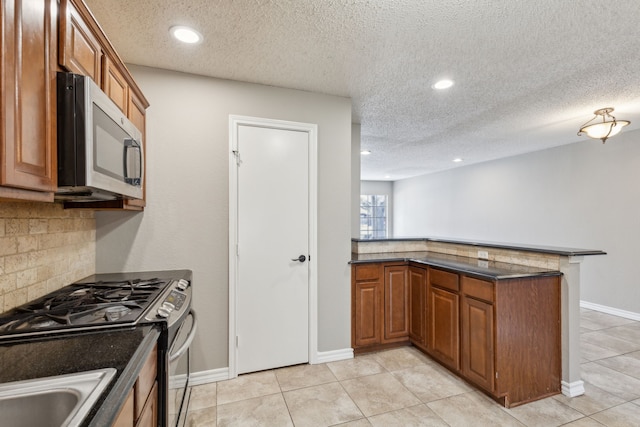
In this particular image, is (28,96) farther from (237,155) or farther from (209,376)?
(209,376)

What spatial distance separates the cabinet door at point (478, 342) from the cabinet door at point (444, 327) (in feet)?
0.24

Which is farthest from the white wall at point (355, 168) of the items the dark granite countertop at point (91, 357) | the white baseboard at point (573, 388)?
the dark granite countertop at point (91, 357)

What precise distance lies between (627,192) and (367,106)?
12.7 ft

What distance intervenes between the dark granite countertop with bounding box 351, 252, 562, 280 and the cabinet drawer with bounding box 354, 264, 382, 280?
0.20ft

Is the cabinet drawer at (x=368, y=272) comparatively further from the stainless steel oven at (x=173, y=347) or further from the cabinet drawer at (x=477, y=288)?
the stainless steel oven at (x=173, y=347)

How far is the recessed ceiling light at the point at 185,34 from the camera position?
6.08ft

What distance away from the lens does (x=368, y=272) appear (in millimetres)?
2945

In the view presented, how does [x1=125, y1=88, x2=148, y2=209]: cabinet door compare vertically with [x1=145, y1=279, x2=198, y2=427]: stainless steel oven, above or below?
above

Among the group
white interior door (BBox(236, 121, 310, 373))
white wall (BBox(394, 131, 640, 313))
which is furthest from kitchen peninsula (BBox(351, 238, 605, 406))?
white wall (BBox(394, 131, 640, 313))

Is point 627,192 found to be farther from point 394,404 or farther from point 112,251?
point 112,251

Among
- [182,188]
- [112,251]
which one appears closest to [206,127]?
[182,188]

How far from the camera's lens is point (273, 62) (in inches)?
88.2

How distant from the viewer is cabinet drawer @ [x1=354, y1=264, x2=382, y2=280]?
2.92 metres

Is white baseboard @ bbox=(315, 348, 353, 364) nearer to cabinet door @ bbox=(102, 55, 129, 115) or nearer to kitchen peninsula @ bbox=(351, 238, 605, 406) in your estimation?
kitchen peninsula @ bbox=(351, 238, 605, 406)
